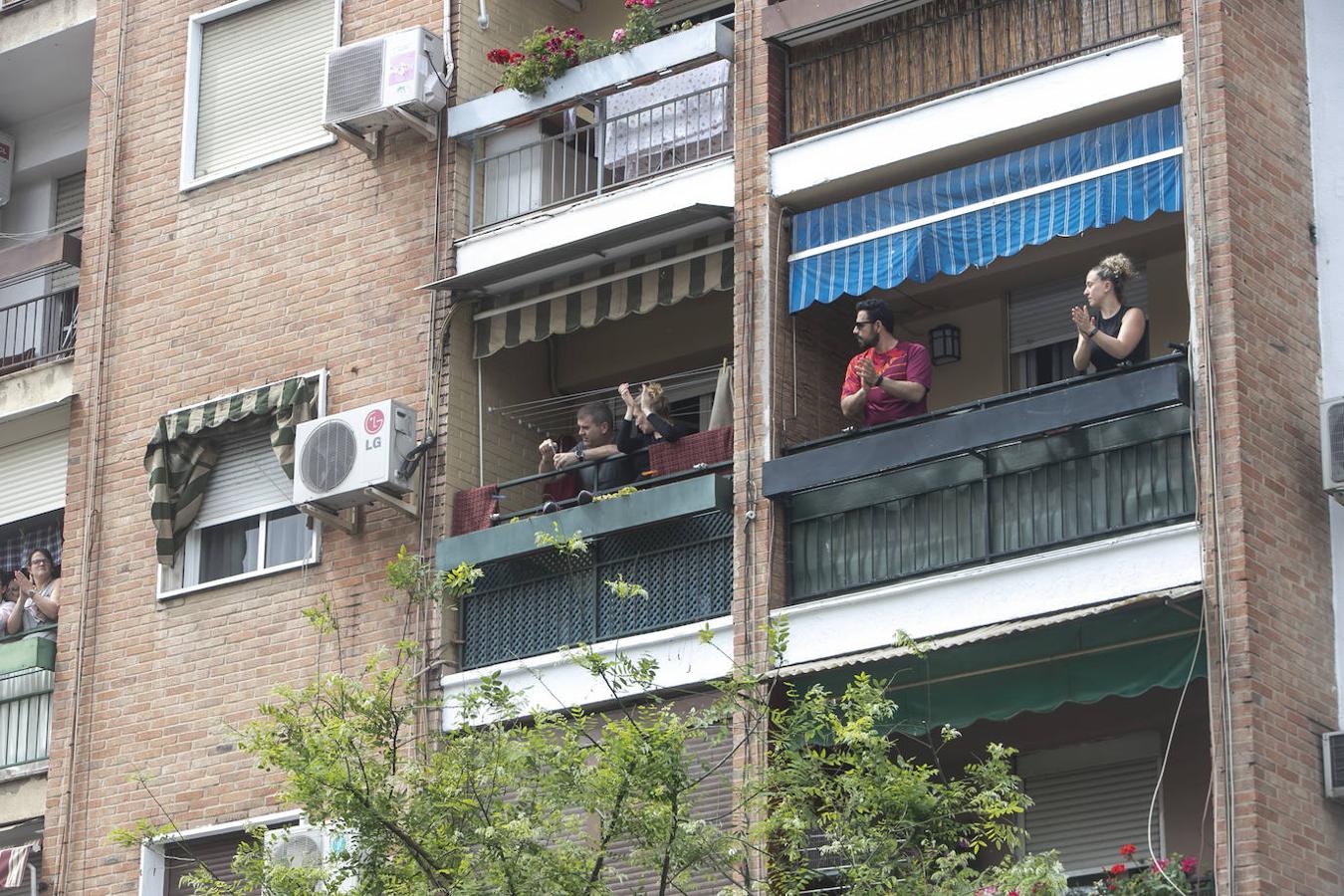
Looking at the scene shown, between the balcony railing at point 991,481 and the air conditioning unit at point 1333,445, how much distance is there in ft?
2.60

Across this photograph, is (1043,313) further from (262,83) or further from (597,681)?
(262,83)

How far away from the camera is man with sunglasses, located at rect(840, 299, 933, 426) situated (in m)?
16.9

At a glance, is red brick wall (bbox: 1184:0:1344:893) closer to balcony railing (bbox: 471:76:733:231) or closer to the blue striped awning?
the blue striped awning

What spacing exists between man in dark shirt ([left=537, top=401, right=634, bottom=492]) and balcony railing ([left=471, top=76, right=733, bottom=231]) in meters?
1.71

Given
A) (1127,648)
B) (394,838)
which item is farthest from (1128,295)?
(394,838)

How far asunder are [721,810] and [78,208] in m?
10.5

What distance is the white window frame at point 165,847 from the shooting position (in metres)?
19.0

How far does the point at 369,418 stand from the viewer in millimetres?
18969

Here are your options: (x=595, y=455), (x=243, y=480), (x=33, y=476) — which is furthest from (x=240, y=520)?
(x=595, y=455)

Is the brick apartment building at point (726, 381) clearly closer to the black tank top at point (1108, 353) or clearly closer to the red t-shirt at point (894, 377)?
the black tank top at point (1108, 353)

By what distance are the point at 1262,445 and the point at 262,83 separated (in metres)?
9.59

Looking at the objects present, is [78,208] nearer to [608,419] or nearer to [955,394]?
[608,419]

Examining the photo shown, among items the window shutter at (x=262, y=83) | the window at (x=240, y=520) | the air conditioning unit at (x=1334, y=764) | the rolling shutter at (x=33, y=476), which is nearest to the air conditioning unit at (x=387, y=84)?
the window shutter at (x=262, y=83)

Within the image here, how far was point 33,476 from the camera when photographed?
22.2m
